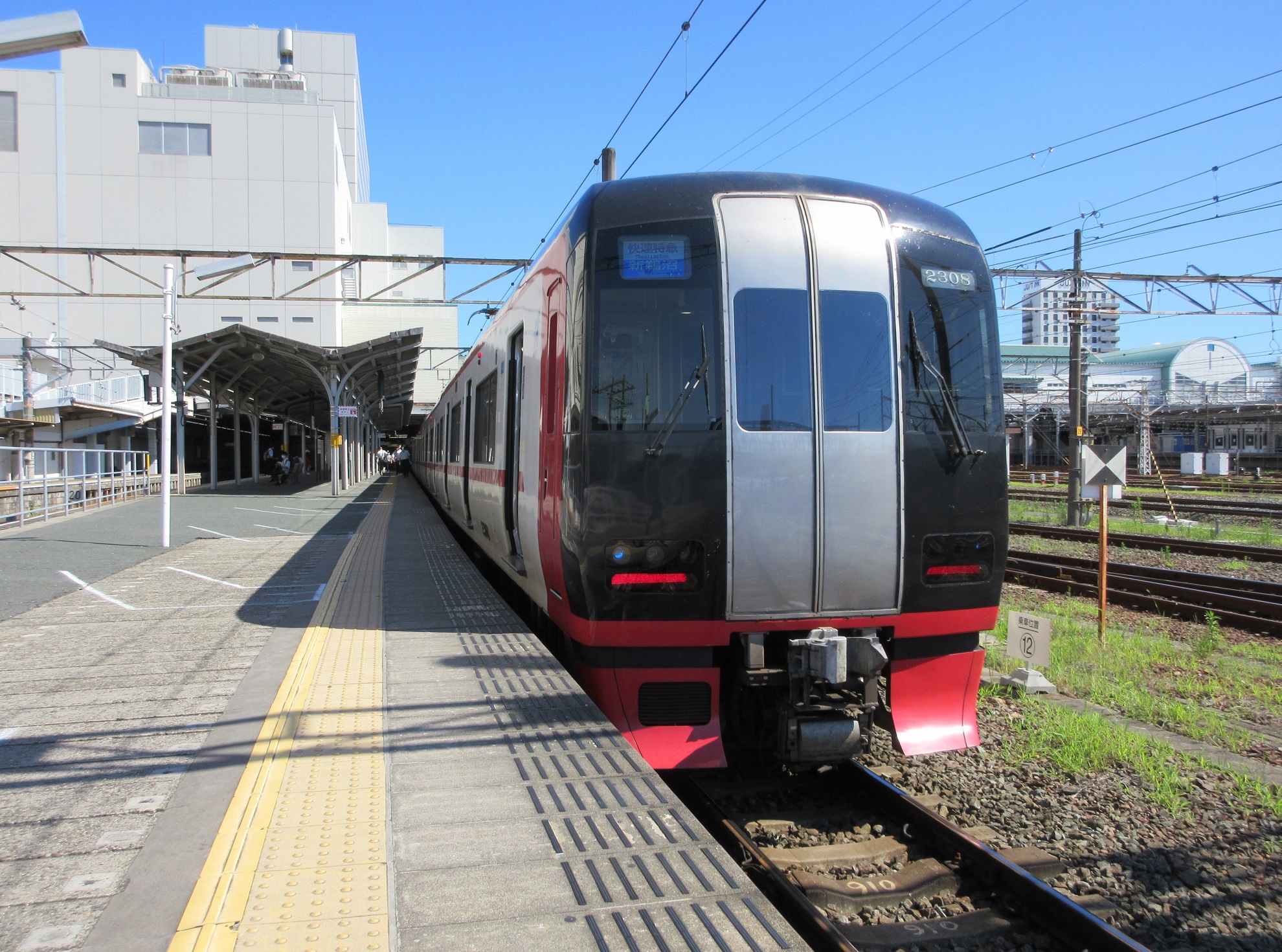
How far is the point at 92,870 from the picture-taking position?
3061mm

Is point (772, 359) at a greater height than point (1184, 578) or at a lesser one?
greater

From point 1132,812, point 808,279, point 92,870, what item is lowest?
point 1132,812

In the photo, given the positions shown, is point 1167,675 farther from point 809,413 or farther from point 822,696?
point 809,413

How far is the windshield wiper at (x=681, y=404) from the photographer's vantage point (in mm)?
4500

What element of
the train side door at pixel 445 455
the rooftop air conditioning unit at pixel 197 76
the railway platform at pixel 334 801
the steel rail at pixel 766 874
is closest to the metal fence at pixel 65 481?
the train side door at pixel 445 455

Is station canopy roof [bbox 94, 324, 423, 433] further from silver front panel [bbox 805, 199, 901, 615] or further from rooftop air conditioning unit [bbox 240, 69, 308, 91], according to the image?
rooftop air conditioning unit [bbox 240, 69, 308, 91]

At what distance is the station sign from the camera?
22.6 feet

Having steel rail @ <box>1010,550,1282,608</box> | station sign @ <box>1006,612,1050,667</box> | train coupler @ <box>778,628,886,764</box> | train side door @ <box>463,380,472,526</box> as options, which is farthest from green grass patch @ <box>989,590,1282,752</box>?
train side door @ <box>463,380,472,526</box>

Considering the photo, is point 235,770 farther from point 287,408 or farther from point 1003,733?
point 287,408

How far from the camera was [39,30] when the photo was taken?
5.10 m

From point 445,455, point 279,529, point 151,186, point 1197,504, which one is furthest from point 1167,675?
point 151,186

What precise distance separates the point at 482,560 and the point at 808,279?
332 inches

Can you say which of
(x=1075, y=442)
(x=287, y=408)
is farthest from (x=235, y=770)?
(x=287, y=408)

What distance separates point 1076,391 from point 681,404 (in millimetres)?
17452
